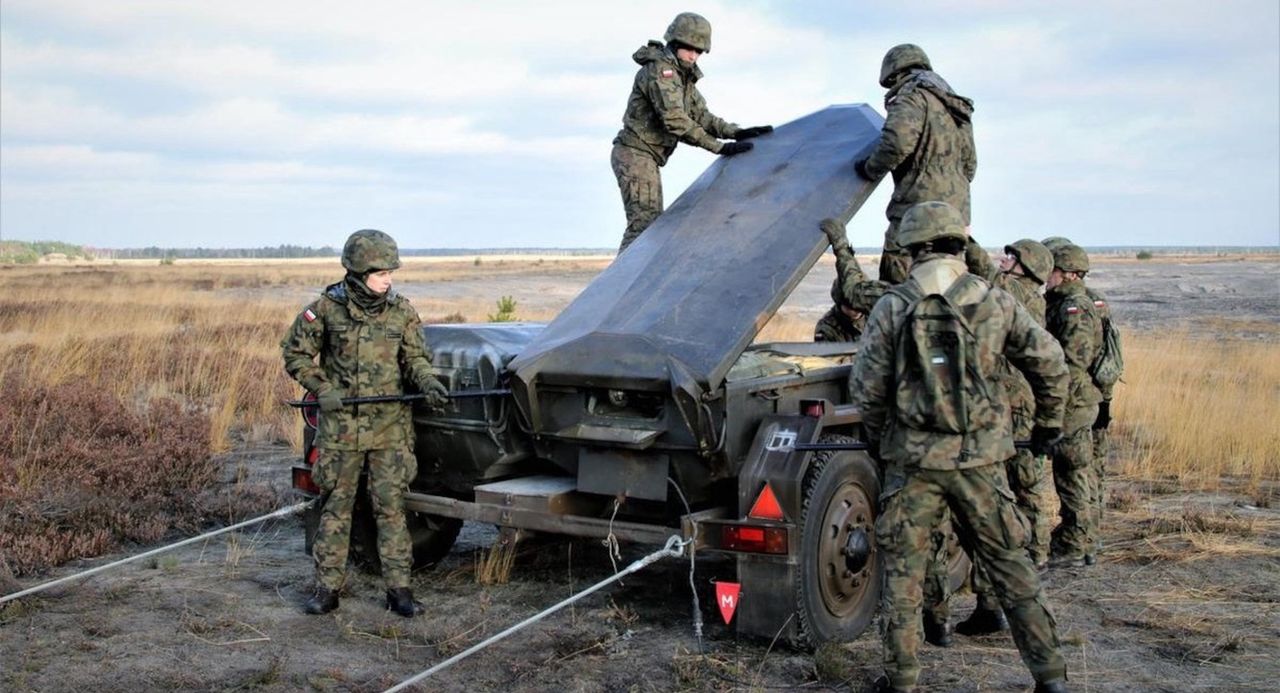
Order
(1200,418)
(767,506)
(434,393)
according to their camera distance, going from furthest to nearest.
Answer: (1200,418) < (434,393) < (767,506)

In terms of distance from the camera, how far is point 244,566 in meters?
7.24

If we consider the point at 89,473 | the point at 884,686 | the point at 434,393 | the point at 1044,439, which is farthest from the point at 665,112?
the point at 89,473

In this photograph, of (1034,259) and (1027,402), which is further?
(1034,259)

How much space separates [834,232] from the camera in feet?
20.7

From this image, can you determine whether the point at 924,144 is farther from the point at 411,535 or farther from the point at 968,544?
the point at 411,535

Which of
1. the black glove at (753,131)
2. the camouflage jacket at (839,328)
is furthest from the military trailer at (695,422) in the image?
the black glove at (753,131)

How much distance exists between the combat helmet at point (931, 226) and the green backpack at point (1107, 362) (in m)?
3.11

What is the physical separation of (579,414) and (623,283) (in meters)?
0.95

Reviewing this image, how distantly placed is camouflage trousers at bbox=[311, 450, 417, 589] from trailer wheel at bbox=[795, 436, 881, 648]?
2.20 metres

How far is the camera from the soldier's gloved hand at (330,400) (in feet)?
20.0

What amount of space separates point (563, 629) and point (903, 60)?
3.83 m

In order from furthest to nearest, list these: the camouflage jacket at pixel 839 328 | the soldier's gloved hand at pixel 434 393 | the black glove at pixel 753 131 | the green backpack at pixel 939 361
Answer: the black glove at pixel 753 131 < the camouflage jacket at pixel 839 328 < the soldier's gloved hand at pixel 434 393 < the green backpack at pixel 939 361

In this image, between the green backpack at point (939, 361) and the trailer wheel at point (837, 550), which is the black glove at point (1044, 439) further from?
the trailer wheel at point (837, 550)

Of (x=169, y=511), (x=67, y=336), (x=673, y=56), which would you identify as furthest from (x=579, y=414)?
(x=67, y=336)
